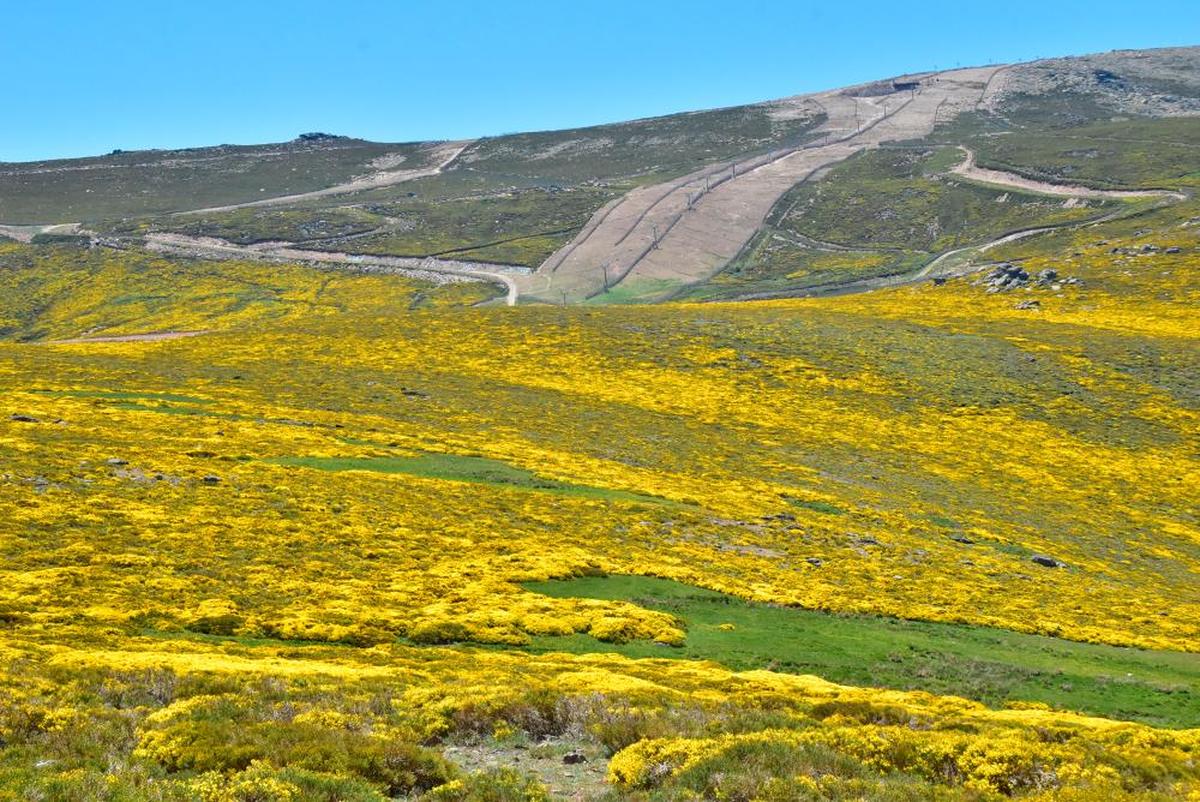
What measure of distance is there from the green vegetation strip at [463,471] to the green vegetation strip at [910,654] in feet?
45.8

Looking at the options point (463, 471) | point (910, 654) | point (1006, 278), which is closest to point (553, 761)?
point (910, 654)

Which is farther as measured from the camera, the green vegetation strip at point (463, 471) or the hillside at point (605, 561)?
the green vegetation strip at point (463, 471)

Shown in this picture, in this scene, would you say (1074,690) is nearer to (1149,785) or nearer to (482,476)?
(1149,785)

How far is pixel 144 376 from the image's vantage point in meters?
72.8

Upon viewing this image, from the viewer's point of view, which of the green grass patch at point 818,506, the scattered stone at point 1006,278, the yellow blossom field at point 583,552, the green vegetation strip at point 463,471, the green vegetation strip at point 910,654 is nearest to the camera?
the yellow blossom field at point 583,552

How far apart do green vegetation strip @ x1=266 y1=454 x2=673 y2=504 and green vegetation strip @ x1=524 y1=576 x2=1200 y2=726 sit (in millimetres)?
13953

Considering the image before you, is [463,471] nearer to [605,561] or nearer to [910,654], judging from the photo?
[605,561]

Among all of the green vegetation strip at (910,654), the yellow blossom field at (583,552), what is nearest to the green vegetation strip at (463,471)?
the yellow blossom field at (583,552)

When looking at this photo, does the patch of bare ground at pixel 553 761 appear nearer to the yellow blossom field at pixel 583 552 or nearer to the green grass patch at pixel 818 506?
the yellow blossom field at pixel 583 552

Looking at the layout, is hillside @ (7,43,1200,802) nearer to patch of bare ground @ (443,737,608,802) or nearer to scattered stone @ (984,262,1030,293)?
patch of bare ground @ (443,737,608,802)

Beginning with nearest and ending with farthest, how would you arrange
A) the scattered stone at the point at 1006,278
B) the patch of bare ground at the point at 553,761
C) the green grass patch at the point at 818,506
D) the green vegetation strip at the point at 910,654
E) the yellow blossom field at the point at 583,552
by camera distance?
the patch of bare ground at the point at 553,761, the yellow blossom field at the point at 583,552, the green vegetation strip at the point at 910,654, the green grass patch at the point at 818,506, the scattered stone at the point at 1006,278

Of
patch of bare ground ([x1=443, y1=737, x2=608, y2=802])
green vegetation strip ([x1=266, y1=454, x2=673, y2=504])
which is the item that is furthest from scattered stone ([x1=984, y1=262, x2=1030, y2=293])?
patch of bare ground ([x1=443, y1=737, x2=608, y2=802])

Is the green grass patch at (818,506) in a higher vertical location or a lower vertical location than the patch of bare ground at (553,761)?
lower

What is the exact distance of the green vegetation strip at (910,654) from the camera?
30.2 meters
